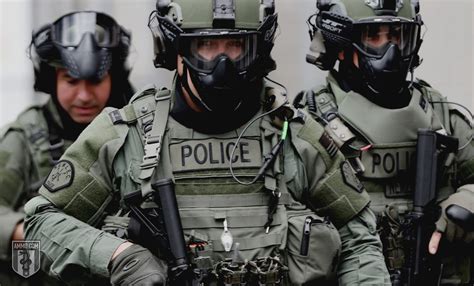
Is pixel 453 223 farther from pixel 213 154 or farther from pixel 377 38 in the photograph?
pixel 213 154

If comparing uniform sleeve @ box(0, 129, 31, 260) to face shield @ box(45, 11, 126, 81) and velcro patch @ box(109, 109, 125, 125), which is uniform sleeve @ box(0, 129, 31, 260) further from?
velcro patch @ box(109, 109, 125, 125)

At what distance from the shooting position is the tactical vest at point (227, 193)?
420 cm

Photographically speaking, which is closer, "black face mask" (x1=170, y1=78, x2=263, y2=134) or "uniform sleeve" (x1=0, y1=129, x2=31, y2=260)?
"black face mask" (x1=170, y1=78, x2=263, y2=134)

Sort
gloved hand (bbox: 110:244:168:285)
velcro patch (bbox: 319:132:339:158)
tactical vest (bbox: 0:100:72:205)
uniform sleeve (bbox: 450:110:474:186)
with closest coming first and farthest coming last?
gloved hand (bbox: 110:244:168:285)
velcro patch (bbox: 319:132:339:158)
uniform sleeve (bbox: 450:110:474:186)
tactical vest (bbox: 0:100:72:205)

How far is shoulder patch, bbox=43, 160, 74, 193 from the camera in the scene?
424 cm

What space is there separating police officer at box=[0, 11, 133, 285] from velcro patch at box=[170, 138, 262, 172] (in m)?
1.66

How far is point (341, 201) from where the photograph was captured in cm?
438

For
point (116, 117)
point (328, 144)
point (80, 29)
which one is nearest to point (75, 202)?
point (116, 117)

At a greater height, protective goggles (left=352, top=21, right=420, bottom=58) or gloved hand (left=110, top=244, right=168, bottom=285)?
protective goggles (left=352, top=21, right=420, bottom=58)

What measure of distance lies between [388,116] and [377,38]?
1.22 feet

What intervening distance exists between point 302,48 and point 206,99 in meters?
4.98

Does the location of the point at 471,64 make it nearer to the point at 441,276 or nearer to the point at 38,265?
the point at 441,276

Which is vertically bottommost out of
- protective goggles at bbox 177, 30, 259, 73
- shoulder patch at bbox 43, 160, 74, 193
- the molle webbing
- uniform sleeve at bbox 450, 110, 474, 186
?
uniform sleeve at bbox 450, 110, 474, 186

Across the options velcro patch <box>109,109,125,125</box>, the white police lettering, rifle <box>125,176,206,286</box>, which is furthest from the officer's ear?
rifle <box>125,176,206,286</box>
